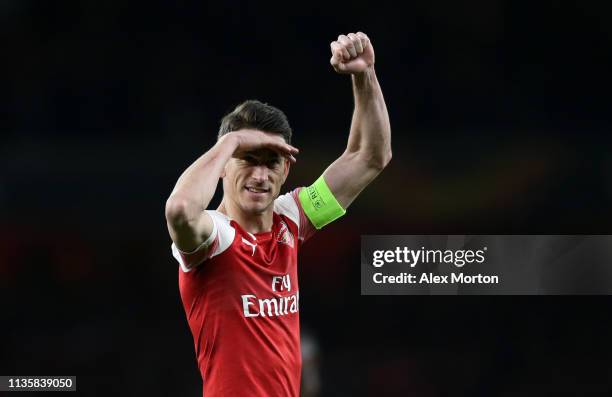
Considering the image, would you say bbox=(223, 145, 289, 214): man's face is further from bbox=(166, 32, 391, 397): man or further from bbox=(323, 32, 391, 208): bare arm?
bbox=(323, 32, 391, 208): bare arm

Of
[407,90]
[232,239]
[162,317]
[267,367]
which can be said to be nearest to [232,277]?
[232,239]

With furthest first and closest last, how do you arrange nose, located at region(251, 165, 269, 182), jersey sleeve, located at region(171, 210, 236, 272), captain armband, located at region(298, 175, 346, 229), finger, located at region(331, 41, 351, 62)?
captain armband, located at region(298, 175, 346, 229)
finger, located at region(331, 41, 351, 62)
nose, located at region(251, 165, 269, 182)
jersey sleeve, located at region(171, 210, 236, 272)

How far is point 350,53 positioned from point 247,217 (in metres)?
0.63

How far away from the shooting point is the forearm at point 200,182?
2.28 m

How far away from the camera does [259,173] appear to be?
2.56 meters

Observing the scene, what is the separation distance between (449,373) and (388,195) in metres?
1.36

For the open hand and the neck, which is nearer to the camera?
the open hand

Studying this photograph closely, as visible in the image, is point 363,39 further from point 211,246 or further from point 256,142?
point 211,246

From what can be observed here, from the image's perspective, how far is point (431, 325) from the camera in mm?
6035

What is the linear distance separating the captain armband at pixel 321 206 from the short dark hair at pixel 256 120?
31cm

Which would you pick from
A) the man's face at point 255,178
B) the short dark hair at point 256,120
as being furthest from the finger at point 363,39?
the man's face at point 255,178

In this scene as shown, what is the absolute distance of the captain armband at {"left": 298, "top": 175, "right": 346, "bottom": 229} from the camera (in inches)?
115

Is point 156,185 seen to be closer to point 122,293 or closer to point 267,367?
point 122,293

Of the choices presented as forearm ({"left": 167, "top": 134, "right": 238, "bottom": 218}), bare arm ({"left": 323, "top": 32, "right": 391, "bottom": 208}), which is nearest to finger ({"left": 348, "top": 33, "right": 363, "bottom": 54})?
bare arm ({"left": 323, "top": 32, "right": 391, "bottom": 208})
